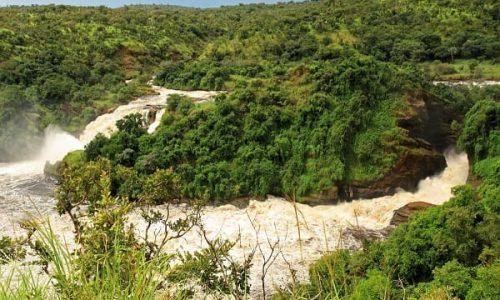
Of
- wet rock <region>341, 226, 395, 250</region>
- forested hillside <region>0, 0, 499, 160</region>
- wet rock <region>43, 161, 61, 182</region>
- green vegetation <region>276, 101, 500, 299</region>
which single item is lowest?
wet rock <region>341, 226, 395, 250</region>

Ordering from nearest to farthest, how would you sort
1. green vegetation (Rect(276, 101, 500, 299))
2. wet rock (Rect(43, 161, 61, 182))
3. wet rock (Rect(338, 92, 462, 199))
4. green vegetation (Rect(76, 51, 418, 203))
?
green vegetation (Rect(276, 101, 500, 299))
wet rock (Rect(338, 92, 462, 199))
green vegetation (Rect(76, 51, 418, 203))
wet rock (Rect(43, 161, 61, 182))

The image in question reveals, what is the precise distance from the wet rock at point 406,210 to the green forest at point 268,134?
243 centimetres

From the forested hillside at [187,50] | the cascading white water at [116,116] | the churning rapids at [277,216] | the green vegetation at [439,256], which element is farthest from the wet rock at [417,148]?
the cascading white water at [116,116]

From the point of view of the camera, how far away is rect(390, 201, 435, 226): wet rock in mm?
19969

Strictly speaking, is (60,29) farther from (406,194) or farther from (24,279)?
(24,279)

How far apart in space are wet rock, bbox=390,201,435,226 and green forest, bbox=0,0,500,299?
243cm

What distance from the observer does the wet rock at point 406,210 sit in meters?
20.0

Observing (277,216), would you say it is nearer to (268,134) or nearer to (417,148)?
(268,134)

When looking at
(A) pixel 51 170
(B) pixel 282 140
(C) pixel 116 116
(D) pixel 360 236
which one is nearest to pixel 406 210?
(D) pixel 360 236

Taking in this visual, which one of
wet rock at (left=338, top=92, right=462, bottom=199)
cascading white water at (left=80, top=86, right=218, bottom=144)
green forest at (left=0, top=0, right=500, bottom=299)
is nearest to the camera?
green forest at (left=0, top=0, right=500, bottom=299)

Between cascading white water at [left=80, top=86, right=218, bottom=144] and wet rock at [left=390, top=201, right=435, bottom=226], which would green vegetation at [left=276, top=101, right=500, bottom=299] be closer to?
wet rock at [left=390, top=201, right=435, bottom=226]

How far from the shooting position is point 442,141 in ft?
79.1

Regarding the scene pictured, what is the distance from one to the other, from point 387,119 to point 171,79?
83.9 ft

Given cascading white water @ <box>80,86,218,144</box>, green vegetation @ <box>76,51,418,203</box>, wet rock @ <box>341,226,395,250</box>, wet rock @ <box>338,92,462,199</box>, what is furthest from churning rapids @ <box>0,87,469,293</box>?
cascading white water @ <box>80,86,218,144</box>
